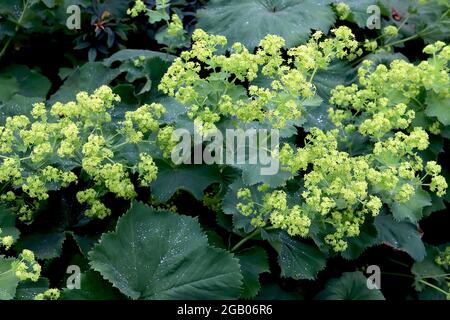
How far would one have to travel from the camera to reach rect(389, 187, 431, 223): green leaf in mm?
2615

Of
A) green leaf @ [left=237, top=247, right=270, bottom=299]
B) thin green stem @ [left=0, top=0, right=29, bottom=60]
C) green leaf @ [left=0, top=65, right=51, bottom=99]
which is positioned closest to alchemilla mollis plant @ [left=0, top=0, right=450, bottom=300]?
green leaf @ [left=237, top=247, right=270, bottom=299]

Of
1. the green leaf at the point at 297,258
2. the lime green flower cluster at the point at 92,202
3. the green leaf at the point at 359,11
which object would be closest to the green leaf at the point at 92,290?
the lime green flower cluster at the point at 92,202

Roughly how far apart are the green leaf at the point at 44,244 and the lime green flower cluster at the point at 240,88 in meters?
0.80

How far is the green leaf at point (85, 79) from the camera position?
11.1 ft

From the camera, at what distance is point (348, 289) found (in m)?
2.91

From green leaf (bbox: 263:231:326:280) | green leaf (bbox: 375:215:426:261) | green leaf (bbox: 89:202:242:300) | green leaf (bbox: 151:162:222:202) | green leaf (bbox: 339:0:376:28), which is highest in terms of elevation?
green leaf (bbox: 339:0:376:28)

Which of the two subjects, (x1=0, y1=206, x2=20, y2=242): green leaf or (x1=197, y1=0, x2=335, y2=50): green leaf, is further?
(x1=197, y1=0, x2=335, y2=50): green leaf

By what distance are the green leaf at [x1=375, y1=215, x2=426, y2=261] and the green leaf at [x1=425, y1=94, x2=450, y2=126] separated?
0.51 metres

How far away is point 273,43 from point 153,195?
2.64 feet

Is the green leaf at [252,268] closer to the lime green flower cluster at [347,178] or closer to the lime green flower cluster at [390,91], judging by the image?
the lime green flower cluster at [347,178]

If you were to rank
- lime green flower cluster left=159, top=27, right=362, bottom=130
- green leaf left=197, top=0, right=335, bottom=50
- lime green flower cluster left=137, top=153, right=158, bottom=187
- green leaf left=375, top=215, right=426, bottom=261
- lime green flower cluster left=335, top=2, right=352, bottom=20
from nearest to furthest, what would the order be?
lime green flower cluster left=159, top=27, right=362, bottom=130 < lime green flower cluster left=137, top=153, right=158, bottom=187 < green leaf left=375, top=215, right=426, bottom=261 < green leaf left=197, top=0, right=335, bottom=50 < lime green flower cluster left=335, top=2, right=352, bottom=20

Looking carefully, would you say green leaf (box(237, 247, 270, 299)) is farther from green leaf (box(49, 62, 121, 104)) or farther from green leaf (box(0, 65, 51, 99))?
green leaf (box(0, 65, 51, 99))

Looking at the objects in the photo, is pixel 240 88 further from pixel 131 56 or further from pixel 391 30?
pixel 391 30

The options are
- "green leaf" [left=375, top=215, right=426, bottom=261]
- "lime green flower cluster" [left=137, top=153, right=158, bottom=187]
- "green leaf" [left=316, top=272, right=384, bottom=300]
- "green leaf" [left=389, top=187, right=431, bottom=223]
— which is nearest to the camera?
"lime green flower cluster" [left=137, top=153, right=158, bottom=187]
